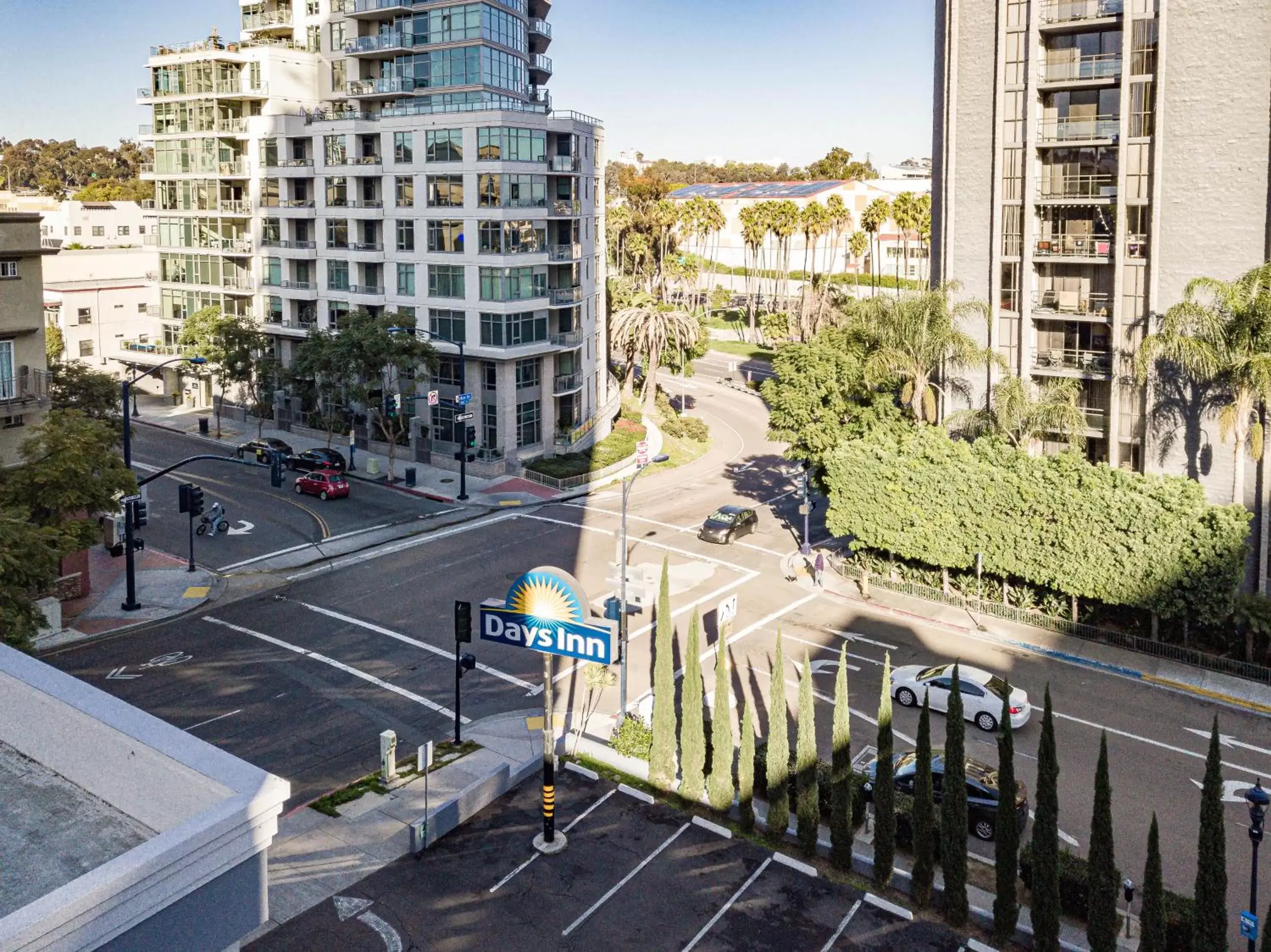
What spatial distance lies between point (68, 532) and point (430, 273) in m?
35.0

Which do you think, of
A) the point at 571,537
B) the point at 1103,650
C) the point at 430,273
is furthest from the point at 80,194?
the point at 1103,650

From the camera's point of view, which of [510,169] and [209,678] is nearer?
[209,678]

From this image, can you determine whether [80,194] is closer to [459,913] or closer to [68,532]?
[68,532]

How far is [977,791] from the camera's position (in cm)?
2633

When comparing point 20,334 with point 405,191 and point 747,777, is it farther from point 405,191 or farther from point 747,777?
point 405,191

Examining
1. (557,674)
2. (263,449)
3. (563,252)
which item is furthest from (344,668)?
(563,252)

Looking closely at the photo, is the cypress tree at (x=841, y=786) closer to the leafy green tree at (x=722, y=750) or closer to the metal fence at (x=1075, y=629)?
the leafy green tree at (x=722, y=750)

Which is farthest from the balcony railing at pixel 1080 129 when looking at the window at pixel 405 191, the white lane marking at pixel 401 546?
the window at pixel 405 191

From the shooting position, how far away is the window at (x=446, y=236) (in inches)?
2473

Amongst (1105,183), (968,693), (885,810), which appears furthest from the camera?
(1105,183)

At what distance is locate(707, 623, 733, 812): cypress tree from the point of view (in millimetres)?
25953

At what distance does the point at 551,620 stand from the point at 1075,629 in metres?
22.8

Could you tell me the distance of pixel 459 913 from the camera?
2230 centimetres

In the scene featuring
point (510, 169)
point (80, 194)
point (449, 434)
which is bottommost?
point (449, 434)
